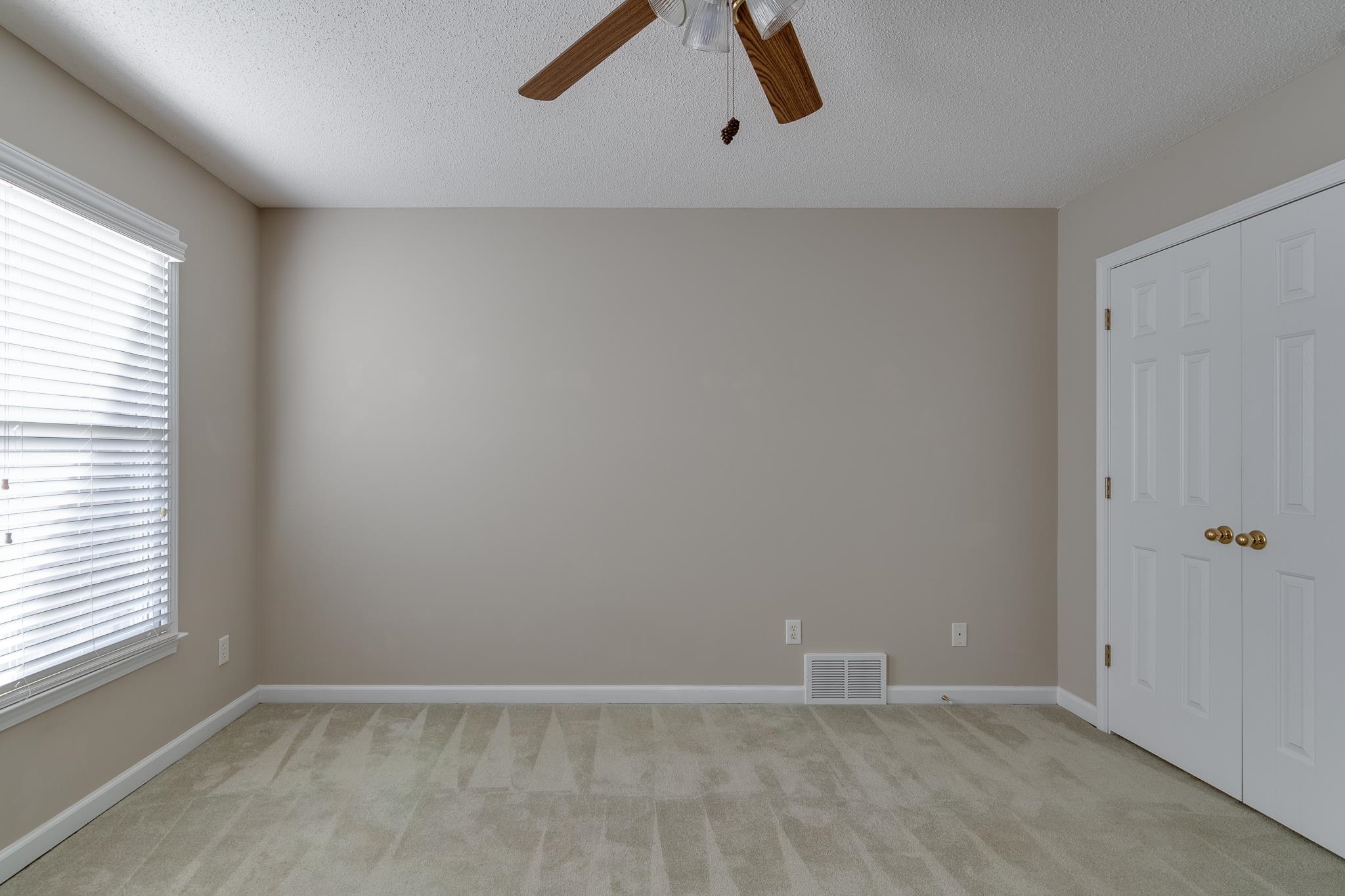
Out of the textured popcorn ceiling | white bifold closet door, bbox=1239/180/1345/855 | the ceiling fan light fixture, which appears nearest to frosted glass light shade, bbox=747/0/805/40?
the ceiling fan light fixture

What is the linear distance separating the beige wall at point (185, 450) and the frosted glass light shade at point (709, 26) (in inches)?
81.2

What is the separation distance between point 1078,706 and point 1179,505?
1178 millimetres

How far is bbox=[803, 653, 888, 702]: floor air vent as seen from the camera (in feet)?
11.8

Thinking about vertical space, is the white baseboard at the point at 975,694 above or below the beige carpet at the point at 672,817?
above

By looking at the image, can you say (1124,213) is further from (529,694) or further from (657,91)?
(529,694)

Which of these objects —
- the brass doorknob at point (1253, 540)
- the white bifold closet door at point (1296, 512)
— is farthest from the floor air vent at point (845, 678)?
the brass doorknob at point (1253, 540)

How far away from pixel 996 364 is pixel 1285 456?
140 centimetres

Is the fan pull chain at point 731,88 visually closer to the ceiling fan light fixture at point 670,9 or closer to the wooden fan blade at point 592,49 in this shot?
the ceiling fan light fixture at point 670,9

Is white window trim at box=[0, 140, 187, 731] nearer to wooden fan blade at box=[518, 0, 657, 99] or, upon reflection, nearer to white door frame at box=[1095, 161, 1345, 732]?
wooden fan blade at box=[518, 0, 657, 99]

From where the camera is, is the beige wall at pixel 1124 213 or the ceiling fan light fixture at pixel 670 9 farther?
the beige wall at pixel 1124 213

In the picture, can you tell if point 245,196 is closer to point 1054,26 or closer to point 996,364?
point 1054,26

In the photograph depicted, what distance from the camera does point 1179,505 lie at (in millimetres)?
2863

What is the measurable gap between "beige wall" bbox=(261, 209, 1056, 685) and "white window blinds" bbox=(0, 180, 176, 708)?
0.85 m

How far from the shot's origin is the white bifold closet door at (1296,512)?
7.38ft
